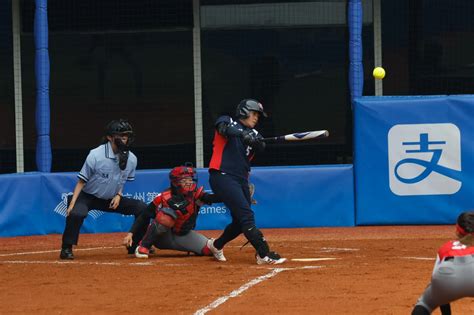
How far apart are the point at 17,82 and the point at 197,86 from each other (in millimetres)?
3344

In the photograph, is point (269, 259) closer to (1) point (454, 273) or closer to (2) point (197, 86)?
(1) point (454, 273)

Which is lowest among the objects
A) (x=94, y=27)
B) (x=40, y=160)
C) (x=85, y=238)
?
(x=85, y=238)

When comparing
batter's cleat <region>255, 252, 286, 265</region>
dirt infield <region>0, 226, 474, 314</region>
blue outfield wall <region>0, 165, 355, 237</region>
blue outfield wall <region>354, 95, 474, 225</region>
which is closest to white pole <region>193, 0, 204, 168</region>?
blue outfield wall <region>0, 165, 355, 237</region>

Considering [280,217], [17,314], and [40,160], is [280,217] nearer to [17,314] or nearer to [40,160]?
[40,160]

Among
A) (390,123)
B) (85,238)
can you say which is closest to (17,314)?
(85,238)

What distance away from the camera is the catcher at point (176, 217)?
35.6 ft

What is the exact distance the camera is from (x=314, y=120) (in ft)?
65.2

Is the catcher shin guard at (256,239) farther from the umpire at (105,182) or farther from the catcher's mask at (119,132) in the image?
the catcher's mask at (119,132)

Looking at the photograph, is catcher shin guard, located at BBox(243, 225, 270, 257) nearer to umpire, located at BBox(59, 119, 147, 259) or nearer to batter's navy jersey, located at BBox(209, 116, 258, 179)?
batter's navy jersey, located at BBox(209, 116, 258, 179)

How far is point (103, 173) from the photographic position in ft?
37.0

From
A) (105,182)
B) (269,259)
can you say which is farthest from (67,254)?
(269,259)

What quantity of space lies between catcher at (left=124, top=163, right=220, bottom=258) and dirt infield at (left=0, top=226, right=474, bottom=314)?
176 millimetres

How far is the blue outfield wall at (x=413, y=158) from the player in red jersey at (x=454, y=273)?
301 inches

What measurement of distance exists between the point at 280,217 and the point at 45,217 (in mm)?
3135
